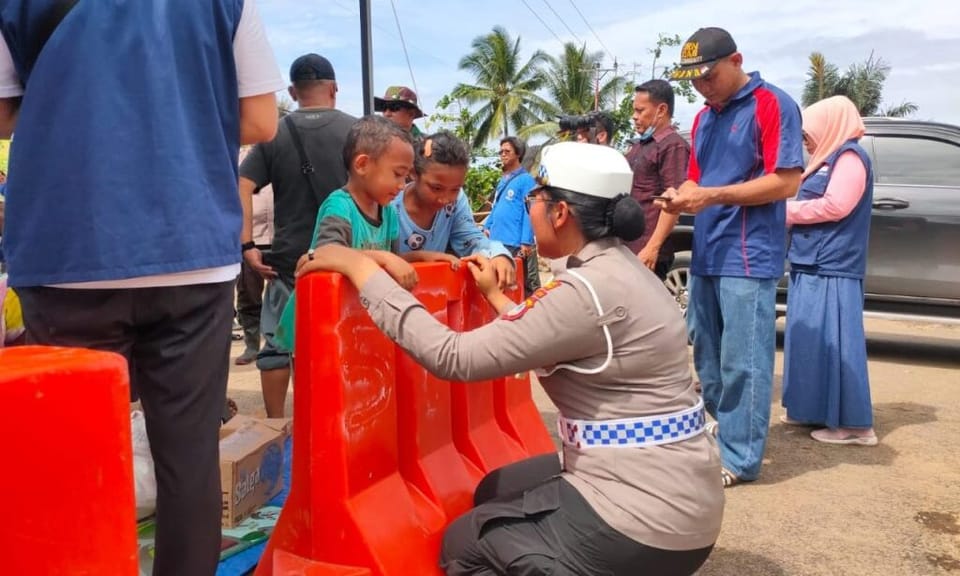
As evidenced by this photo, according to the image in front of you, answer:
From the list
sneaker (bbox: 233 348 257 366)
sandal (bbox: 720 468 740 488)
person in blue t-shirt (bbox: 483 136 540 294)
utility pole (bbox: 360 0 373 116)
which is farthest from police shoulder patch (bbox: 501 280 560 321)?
sneaker (bbox: 233 348 257 366)

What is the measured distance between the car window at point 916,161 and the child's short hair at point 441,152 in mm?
5284

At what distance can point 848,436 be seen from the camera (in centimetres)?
474

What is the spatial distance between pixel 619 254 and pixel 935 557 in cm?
199

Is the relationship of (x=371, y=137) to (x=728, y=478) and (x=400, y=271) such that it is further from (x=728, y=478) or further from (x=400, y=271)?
(x=728, y=478)

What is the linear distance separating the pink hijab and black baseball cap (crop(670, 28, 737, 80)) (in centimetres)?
122

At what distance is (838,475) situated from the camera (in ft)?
13.6

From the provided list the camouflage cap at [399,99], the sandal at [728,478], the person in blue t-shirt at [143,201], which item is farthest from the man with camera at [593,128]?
the person in blue t-shirt at [143,201]

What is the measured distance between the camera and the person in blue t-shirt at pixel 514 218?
6.71 meters

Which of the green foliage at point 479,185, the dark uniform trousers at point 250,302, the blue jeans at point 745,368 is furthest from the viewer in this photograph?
the green foliage at point 479,185

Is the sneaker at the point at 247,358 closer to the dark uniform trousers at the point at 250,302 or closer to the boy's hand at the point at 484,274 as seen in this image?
the dark uniform trousers at the point at 250,302

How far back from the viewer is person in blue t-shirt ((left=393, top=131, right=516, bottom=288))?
302cm

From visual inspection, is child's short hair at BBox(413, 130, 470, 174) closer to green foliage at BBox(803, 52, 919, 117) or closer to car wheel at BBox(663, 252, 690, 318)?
car wheel at BBox(663, 252, 690, 318)

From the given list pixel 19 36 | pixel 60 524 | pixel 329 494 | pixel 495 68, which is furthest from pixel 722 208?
pixel 495 68

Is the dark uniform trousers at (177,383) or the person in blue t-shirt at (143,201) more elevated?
the person in blue t-shirt at (143,201)
